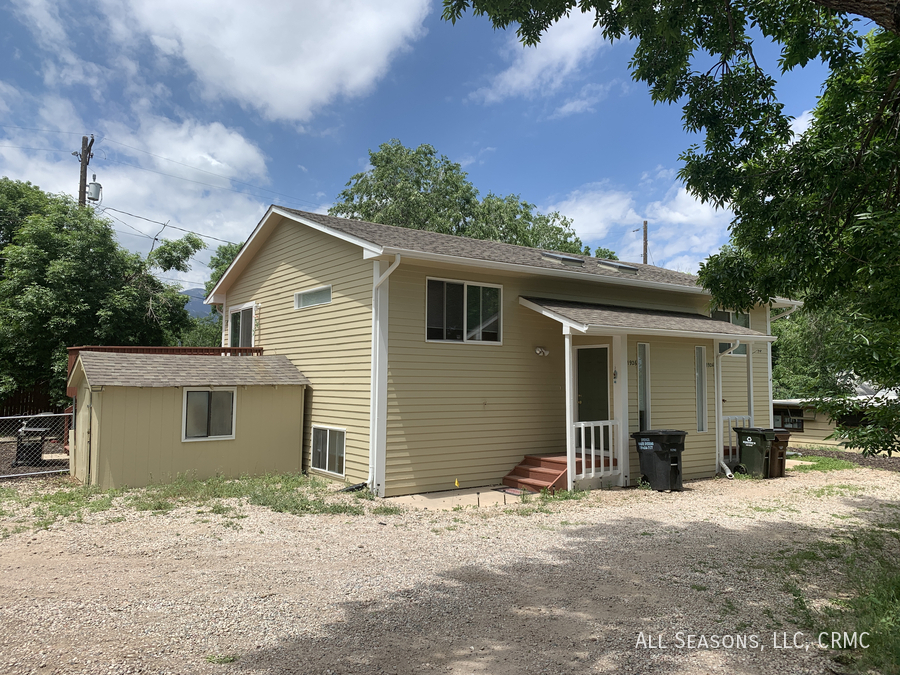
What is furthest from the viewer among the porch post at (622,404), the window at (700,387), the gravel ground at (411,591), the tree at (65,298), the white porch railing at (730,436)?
the tree at (65,298)

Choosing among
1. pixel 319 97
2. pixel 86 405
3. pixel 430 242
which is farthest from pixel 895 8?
pixel 319 97

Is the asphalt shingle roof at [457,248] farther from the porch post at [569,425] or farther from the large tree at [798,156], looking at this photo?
the large tree at [798,156]

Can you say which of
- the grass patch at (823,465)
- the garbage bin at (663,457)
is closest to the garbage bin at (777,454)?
the grass patch at (823,465)

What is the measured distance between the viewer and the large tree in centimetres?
518

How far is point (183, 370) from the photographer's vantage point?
1084 cm

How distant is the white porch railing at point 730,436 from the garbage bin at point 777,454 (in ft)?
2.72

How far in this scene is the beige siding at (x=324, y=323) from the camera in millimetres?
10477

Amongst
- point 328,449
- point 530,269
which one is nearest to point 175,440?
point 328,449

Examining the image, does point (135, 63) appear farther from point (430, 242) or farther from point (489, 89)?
point (430, 242)

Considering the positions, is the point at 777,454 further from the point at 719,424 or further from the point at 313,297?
the point at 313,297

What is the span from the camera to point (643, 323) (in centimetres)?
1127

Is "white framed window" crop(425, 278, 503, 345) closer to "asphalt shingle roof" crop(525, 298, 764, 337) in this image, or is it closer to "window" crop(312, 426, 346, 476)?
"asphalt shingle roof" crop(525, 298, 764, 337)

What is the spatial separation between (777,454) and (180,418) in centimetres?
1191

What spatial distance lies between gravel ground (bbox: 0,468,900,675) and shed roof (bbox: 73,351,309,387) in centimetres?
250
